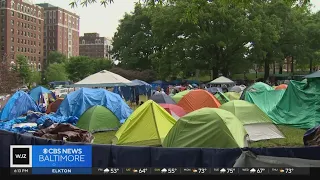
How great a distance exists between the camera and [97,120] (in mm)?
13602

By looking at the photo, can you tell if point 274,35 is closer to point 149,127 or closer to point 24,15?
point 149,127

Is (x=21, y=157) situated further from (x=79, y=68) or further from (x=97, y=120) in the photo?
(x=79, y=68)

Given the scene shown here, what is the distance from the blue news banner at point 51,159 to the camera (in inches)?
179

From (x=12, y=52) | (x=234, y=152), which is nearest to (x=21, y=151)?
(x=234, y=152)

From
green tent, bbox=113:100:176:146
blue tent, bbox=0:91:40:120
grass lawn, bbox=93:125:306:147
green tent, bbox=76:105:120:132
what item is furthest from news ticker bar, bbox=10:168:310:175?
blue tent, bbox=0:91:40:120

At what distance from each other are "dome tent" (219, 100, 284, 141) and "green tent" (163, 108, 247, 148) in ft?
10.6

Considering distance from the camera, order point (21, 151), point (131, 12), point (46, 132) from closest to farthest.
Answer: point (21, 151)
point (46, 132)
point (131, 12)

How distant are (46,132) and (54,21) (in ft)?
349

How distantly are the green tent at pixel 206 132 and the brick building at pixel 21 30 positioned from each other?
76.5 meters

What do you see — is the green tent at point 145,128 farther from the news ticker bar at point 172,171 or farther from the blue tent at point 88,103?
the news ticker bar at point 172,171

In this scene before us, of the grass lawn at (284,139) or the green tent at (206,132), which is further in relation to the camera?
the grass lawn at (284,139)

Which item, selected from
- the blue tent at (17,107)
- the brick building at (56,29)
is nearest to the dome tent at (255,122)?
the blue tent at (17,107)

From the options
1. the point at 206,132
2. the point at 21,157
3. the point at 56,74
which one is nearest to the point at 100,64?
the point at 56,74

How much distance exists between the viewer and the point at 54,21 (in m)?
110
